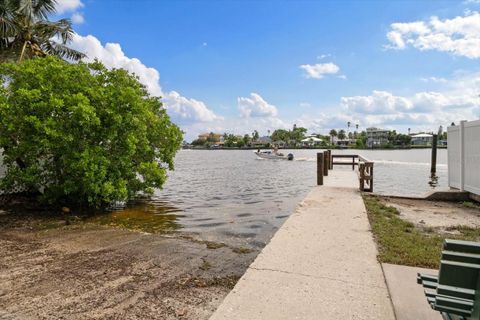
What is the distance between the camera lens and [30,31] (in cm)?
1903

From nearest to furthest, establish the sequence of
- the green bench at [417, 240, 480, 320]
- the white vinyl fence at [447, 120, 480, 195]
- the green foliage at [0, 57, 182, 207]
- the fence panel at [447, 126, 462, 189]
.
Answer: the green bench at [417, 240, 480, 320]
the green foliage at [0, 57, 182, 207]
the white vinyl fence at [447, 120, 480, 195]
the fence panel at [447, 126, 462, 189]

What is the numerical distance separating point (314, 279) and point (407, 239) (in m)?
3.00

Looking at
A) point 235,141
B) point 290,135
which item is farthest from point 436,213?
point 235,141

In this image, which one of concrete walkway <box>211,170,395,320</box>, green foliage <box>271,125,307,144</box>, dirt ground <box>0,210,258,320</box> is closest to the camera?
concrete walkway <box>211,170,395,320</box>

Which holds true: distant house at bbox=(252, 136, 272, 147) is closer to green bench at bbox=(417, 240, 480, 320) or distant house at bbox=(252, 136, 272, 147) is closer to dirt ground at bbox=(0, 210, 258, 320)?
dirt ground at bbox=(0, 210, 258, 320)

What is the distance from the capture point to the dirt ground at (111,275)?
3883 mm

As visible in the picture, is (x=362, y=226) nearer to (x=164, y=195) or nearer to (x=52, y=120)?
(x=52, y=120)

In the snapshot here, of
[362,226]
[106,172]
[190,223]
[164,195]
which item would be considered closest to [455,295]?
[362,226]

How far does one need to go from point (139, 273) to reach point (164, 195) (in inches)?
452

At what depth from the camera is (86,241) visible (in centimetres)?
706

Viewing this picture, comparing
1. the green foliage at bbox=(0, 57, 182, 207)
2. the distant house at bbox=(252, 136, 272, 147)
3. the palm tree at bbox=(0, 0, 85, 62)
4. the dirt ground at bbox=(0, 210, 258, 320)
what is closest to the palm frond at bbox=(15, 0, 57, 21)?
the palm tree at bbox=(0, 0, 85, 62)

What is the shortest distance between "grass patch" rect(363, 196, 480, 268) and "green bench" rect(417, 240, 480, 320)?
9.20 ft

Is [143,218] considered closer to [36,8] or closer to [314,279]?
[314,279]

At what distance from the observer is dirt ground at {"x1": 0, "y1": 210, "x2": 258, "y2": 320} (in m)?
3.88
